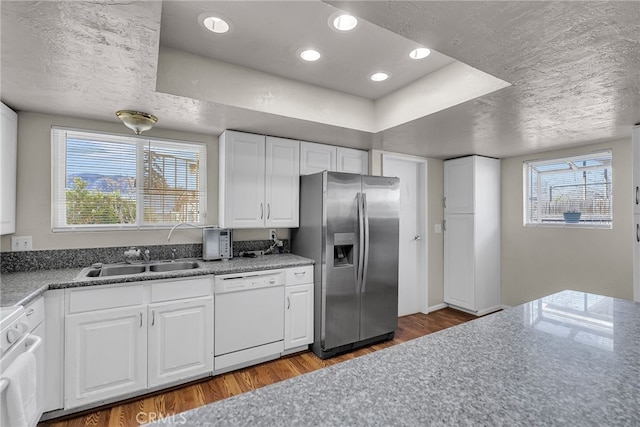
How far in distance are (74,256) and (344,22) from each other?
2.76 m

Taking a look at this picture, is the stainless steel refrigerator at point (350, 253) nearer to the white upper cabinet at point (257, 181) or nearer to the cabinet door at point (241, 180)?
the white upper cabinet at point (257, 181)

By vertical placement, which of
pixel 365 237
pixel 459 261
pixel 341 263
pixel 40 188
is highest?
pixel 40 188

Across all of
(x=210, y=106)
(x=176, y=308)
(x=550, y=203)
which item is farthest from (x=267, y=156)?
(x=550, y=203)

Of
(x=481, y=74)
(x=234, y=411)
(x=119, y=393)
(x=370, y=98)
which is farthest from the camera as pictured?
(x=370, y=98)

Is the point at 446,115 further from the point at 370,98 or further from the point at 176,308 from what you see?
the point at 176,308

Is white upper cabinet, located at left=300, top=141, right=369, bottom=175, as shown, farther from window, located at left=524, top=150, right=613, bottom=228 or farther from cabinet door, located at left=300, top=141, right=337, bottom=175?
window, located at left=524, top=150, right=613, bottom=228

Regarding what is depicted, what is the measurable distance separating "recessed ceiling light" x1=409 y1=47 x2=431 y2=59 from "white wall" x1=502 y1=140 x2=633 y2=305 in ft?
8.73

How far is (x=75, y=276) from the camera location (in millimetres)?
2199

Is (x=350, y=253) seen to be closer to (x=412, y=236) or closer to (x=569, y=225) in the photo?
(x=412, y=236)

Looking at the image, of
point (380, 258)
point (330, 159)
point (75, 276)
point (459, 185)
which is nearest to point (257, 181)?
point (330, 159)

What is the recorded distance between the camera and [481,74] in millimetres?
2012

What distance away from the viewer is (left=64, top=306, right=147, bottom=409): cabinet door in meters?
2.03

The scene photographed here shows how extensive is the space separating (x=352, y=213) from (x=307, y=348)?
143 cm

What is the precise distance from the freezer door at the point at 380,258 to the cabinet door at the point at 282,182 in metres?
0.76
